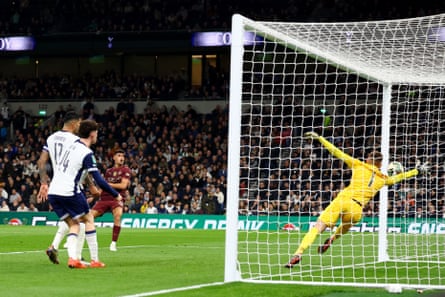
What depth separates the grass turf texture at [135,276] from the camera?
10.2 metres

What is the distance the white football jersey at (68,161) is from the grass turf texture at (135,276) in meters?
1.12

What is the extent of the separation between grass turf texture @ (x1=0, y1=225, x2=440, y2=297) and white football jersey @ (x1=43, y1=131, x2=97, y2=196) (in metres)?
1.12

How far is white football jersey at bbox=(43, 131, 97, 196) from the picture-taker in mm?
12648

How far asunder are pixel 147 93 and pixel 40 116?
545 cm

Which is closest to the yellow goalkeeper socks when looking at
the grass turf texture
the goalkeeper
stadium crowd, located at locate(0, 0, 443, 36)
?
the goalkeeper

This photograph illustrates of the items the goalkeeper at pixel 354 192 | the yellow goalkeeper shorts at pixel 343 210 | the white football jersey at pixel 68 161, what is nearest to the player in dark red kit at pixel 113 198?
the goalkeeper at pixel 354 192

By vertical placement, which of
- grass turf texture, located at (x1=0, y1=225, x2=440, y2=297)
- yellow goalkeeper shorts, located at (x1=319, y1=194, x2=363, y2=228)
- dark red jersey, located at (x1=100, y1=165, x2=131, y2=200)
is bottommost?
grass turf texture, located at (x1=0, y1=225, x2=440, y2=297)

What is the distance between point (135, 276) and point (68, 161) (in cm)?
188

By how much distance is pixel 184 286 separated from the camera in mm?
10734

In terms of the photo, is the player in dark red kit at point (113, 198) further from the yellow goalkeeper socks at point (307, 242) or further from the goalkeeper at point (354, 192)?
the yellow goalkeeper socks at point (307, 242)

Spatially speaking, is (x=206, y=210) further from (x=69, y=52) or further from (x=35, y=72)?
(x=35, y=72)

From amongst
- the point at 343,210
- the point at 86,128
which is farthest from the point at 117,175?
the point at 343,210

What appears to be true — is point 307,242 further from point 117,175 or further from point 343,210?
point 117,175

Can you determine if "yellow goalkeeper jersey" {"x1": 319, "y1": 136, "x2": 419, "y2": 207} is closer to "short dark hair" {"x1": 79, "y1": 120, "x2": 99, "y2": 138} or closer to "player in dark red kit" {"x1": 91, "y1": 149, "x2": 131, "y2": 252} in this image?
"short dark hair" {"x1": 79, "y1": 120, "x2": 99, "y2": 138}
